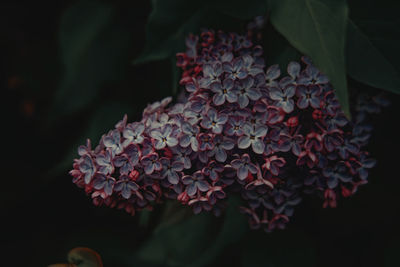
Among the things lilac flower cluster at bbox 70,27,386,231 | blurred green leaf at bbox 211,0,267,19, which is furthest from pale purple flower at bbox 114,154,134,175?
blurred green leaf at bbox 211,0,267,19

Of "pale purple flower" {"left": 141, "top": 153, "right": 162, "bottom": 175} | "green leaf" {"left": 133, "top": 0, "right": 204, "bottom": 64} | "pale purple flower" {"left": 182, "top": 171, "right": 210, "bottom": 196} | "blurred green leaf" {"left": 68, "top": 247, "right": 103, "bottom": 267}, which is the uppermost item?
"green leaf" {"left": 133, "top": 0, "right": 204, "bottom": 64}

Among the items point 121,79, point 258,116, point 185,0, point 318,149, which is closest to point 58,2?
point 121,79

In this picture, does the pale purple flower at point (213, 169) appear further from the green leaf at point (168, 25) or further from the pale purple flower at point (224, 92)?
the green leaf at point (168, 25)

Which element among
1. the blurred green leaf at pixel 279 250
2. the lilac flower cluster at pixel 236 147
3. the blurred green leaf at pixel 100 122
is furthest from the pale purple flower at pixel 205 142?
the blurred green leaf at pixel 100 122

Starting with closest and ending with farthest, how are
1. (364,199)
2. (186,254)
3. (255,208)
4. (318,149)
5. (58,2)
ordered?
1. (318,149)
2. (255,208)
3. (364,199)
4. (186,254)
5. (58,2)

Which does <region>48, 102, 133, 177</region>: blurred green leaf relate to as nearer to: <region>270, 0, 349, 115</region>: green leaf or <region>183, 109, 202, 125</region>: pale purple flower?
<region>183, 109, 202, 125</region>: pale purple flower

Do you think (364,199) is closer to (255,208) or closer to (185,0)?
(255,208)

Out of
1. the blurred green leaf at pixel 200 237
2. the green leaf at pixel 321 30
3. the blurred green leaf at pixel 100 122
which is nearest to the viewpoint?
the green leaf at pixel 321 30
